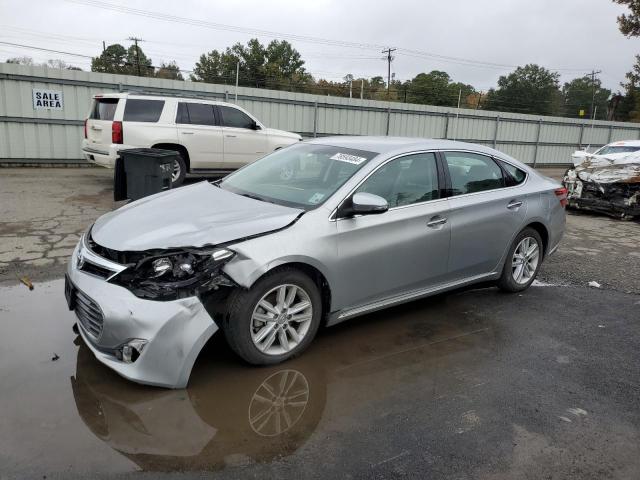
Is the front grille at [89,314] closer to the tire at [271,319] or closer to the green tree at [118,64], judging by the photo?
the tire at [271,319]

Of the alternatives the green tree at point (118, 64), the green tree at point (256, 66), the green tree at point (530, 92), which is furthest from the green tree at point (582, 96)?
the green tree at point (118, 64)

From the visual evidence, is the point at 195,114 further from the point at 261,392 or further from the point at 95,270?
the point at 261,392

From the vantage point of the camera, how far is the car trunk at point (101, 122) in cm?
1009

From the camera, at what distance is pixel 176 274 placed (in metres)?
3.20

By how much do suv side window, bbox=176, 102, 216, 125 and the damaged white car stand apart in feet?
25.7

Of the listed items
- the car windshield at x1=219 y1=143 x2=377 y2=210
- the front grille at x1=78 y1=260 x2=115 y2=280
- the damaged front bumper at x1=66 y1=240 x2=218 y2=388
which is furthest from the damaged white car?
the front grille at x1=78 y1=260 x2=115 y2=280

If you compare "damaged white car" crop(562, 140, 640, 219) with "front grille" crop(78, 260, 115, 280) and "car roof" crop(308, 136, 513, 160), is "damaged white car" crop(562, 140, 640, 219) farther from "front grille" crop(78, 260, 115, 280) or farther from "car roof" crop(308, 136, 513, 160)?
"front grille" crop(78, 260, 115, 280)

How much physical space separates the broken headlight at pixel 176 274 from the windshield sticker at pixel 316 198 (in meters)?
0.92

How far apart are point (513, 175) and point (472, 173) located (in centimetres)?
70

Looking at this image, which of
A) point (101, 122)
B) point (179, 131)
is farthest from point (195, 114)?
point (101, 122)

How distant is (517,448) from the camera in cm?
288

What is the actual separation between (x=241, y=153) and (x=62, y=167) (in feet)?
17.5

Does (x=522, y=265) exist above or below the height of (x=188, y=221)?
below

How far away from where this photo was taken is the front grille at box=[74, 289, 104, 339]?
3182 mm
